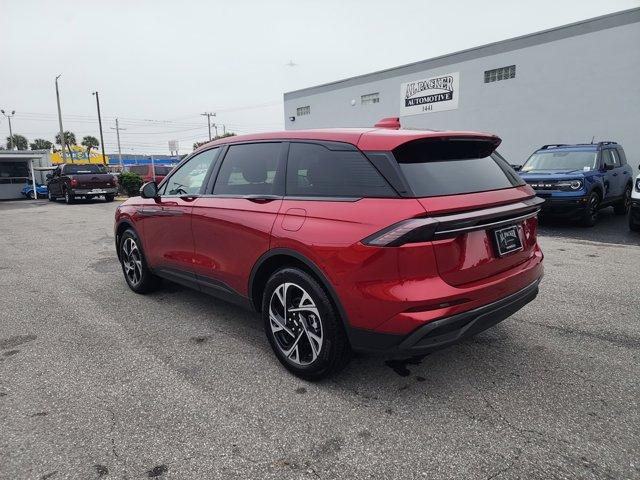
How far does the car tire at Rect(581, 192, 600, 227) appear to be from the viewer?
8.78 meters

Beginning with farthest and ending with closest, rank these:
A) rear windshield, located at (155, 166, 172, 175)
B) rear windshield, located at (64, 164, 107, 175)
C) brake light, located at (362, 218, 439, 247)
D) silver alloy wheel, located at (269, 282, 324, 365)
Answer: rear windshield, located at (155, 166, 172, 175) < rear windshield, located at (64, 164, 107, 175) < silver alloy wheel, located at (269, 282, 324, 365) < brake light, located at (362, 218, 439, 247)

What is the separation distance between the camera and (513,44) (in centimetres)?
1627

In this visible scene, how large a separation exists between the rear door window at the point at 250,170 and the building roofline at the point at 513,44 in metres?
15.5

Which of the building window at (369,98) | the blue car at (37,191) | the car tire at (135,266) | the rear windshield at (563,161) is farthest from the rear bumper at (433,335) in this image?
the blue car at (37,191)

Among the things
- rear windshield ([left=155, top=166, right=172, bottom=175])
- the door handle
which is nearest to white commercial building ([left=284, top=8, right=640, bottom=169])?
rear windshield ([left=155, top=166, right=172, bottom=175])

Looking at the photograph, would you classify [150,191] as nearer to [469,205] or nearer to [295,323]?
[295,323]

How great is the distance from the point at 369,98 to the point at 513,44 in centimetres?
769

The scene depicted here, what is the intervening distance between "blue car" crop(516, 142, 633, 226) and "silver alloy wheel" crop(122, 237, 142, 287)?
782 cm

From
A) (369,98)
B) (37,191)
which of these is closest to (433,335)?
(369,98)

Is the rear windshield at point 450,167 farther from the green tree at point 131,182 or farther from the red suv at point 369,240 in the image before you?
the green tree at point 131,182

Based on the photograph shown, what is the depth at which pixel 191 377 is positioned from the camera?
3049 mm

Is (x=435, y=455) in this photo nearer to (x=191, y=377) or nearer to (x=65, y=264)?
(x=191, y=377)

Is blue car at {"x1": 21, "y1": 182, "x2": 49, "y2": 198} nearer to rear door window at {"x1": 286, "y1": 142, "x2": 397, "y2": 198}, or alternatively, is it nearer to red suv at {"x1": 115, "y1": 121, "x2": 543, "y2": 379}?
red suv at {"x1": 115, "y1": 121, "x2": 543, "y2": 379}

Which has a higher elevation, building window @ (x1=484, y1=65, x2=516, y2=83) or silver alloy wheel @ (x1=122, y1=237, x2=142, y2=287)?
building window @ (x1=484, y1=65, x2=516, y2=83)
